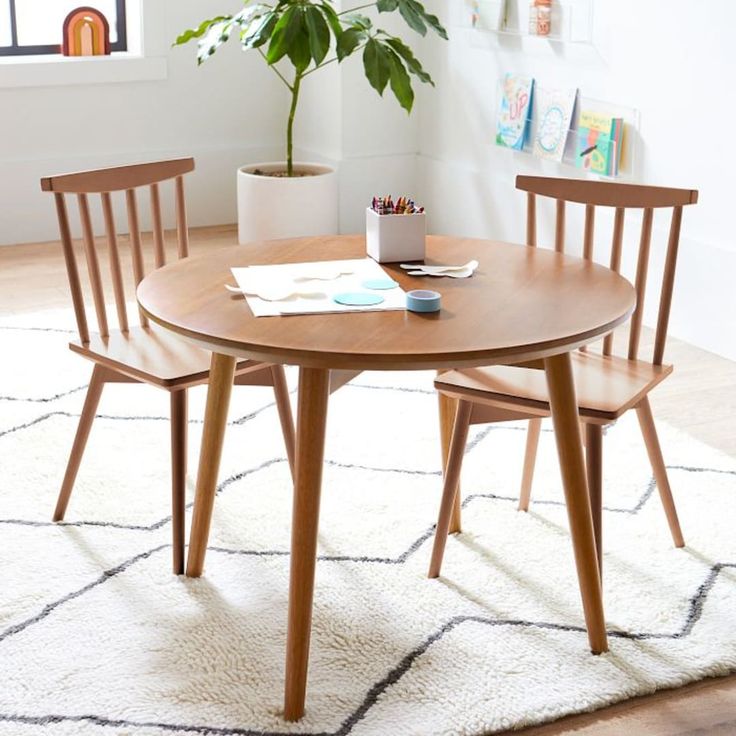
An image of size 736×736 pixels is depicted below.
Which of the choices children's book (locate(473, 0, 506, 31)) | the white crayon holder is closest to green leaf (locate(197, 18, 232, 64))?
children's book (locate(473, 0, 506, 31))

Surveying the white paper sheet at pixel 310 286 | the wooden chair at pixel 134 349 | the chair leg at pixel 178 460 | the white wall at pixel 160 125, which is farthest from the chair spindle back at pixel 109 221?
the white wall at pixel 160 125

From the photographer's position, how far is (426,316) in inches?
78.0

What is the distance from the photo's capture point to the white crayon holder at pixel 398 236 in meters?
2.30

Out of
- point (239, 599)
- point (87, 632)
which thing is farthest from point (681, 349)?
point (87, 632)

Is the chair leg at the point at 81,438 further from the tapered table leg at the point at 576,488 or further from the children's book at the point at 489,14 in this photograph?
the children's book at the point at 489,14

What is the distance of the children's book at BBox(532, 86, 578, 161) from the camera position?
162 inches

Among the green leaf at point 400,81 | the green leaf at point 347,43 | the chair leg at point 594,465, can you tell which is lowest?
the chair leg at point 594,465

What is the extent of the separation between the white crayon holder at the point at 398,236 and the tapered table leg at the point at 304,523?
1.58 ft

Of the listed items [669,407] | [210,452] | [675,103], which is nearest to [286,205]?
[675,103]

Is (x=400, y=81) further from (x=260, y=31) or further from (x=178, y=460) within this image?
(x=178, y=460)

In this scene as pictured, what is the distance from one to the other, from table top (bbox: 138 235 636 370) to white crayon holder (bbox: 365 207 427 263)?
0.03 meters

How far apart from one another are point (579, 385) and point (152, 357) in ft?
2.81

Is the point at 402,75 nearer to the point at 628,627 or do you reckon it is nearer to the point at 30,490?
the point at 30,490

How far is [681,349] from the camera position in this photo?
376 centimetres
